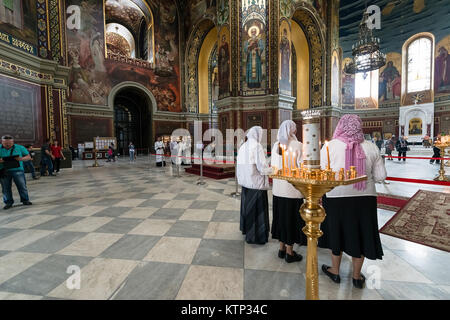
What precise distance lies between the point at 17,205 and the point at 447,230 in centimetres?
819

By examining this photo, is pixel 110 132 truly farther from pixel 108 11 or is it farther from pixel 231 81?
pixel 108 11

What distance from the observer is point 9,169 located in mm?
4555

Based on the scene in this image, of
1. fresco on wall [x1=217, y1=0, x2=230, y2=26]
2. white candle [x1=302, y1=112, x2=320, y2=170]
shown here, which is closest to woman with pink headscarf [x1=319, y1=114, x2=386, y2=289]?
white candle [x1=302, y1=112, x2=320, y2=170]

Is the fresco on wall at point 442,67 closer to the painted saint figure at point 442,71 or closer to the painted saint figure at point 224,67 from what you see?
the painted saint figure at point 442,71

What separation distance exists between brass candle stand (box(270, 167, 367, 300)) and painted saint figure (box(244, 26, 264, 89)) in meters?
13.9

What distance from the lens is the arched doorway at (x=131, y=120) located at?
2151cm

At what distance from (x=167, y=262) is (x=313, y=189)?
6.00 ft

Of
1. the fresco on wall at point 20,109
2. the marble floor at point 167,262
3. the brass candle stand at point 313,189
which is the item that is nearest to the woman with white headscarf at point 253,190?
the marble floor at point 167,262

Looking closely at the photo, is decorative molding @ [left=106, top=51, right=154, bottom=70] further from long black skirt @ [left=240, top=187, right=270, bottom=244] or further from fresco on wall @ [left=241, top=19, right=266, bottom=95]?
long black skirt @ [left=240, top=187, right=270, bottom=244]

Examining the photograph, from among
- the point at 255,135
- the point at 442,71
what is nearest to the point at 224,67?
the point at 255,135

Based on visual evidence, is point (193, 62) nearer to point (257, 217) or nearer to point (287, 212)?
point (257, 217)

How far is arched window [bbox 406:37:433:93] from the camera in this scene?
20.9 metres

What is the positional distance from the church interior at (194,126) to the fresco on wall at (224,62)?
0.13 meters

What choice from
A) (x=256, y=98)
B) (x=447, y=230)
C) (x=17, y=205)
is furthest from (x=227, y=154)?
(x=447, y=230)
